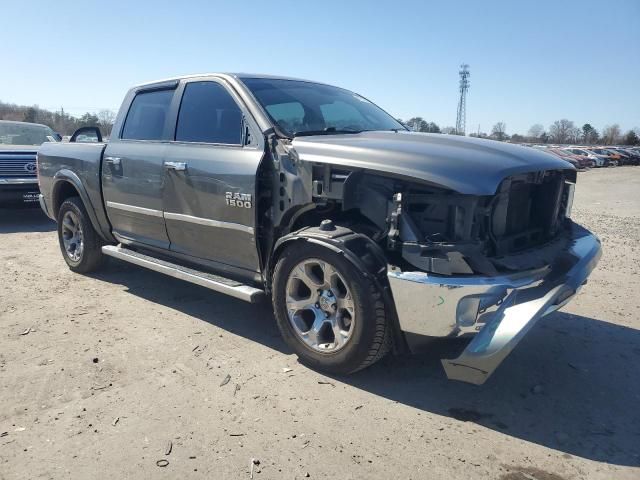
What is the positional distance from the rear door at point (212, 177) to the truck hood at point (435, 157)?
0.52m

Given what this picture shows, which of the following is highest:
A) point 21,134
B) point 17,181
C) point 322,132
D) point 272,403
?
point 322,132

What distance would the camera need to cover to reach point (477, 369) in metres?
2.73

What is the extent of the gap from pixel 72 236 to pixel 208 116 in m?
2.73

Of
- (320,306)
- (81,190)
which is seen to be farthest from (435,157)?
(81,190)

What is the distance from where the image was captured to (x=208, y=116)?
422cm

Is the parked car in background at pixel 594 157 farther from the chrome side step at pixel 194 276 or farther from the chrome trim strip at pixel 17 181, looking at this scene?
the chrome side step at pixel 194 276

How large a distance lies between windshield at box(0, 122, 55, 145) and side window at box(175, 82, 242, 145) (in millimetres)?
7431

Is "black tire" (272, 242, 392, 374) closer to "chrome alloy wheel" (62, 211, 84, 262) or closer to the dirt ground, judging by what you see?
the dirt ground

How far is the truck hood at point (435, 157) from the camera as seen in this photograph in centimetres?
288

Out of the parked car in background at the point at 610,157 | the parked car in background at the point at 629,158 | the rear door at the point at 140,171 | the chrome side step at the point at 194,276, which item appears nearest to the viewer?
the chrome side step at the point at 194,276

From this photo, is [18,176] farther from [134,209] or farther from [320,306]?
[320,306]

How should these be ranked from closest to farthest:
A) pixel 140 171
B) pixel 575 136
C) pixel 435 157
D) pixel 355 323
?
pixel 435 157 → pixel 355 323 → pixel 140 171 → pixel 575 136

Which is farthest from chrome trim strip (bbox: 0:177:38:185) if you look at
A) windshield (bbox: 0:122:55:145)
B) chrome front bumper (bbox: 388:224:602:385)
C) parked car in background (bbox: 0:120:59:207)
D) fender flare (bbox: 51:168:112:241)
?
chrome front bumper (bbox: 388:224:602:385)

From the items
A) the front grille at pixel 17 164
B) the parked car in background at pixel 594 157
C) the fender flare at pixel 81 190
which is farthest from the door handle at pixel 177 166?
the parked car in background at pixel 594 157
